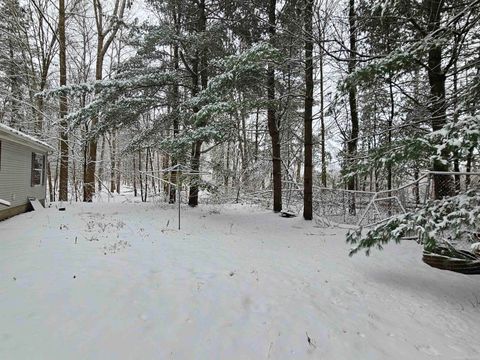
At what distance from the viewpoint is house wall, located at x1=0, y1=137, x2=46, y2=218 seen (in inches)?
348

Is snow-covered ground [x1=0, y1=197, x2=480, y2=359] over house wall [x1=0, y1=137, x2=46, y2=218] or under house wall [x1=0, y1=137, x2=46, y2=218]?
under

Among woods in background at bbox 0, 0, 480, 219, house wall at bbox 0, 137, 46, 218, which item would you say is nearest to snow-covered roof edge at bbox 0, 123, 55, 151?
house wall at bbox 0, 137, 46, 218

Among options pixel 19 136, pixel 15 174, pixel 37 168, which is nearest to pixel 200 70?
pixel 19 136

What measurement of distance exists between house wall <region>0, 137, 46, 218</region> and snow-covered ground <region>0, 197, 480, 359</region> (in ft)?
9.85

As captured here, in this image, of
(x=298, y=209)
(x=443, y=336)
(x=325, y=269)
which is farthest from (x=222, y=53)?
(x=443, y=336)

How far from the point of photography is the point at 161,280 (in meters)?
4.22

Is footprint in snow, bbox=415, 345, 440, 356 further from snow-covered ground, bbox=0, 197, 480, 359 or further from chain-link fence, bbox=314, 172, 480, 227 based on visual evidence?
chain-link fence, bbox=314, 172, 480, 227

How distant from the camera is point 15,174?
9742 mm

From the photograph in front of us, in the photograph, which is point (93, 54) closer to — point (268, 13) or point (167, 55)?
point (167, 55)

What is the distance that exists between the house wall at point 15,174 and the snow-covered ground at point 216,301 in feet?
9.85

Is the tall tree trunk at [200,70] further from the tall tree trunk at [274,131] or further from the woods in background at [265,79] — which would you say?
the tall tree trunk at [274,131]

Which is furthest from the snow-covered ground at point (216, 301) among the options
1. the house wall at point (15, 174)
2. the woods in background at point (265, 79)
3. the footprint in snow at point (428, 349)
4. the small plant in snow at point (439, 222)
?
the house wall at point (15, 174)

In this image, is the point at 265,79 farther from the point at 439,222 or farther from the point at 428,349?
the point at 428,349

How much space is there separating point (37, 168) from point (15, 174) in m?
2.57
